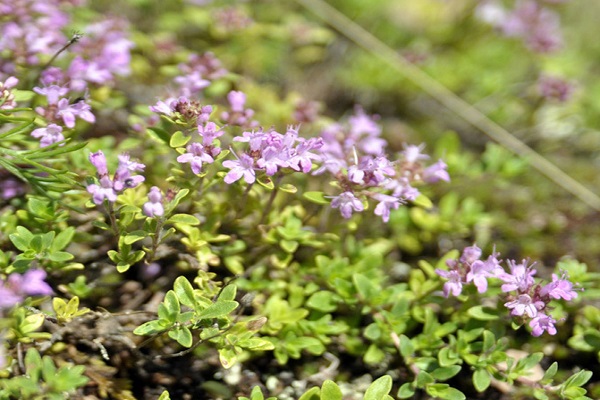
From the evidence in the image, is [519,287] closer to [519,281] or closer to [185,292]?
[519,281]

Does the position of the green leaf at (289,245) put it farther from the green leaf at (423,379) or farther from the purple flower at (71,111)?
the purple flower at (71,111)

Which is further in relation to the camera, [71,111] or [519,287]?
[71,111]

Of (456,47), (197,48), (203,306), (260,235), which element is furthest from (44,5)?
(456,47)

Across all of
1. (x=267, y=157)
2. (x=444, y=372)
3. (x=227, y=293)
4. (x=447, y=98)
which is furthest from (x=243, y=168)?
(x=447, y=98)

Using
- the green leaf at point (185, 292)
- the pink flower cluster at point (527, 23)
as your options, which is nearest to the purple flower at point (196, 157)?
the green leaf at point (185, 292)

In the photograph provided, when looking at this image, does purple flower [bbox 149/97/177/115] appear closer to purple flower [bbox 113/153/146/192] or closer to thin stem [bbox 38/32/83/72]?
purple flower [bbox 113/153/146/192]

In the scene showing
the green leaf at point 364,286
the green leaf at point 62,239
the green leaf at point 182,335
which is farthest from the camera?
the green leaf at point 364,286
